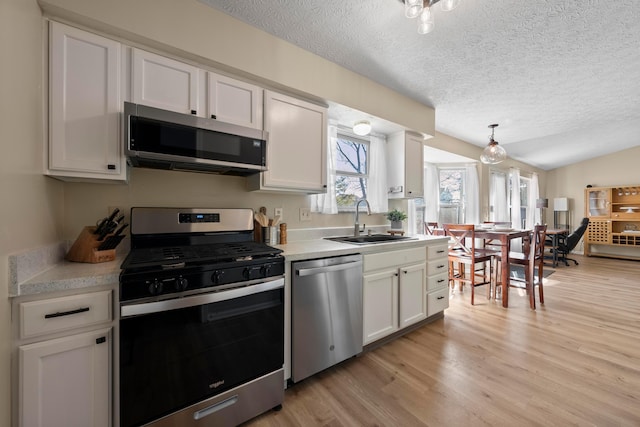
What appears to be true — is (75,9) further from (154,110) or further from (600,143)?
(600,143)

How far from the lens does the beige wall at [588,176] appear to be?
6.34 m

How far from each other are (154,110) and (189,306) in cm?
103

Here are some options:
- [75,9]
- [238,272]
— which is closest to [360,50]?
[75,9]

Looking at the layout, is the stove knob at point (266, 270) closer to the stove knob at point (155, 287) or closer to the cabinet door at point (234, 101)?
the stove knob at point (155, 287)

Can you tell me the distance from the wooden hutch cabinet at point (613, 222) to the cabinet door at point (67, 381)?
31.2ft

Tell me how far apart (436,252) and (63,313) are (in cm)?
270

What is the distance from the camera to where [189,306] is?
47.9 inches

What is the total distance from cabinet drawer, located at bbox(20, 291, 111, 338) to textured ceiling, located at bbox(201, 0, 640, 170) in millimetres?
1777

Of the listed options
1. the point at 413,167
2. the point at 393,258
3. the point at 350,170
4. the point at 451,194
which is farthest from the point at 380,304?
the point at 451,194

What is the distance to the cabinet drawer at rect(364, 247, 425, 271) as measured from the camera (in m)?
2.01

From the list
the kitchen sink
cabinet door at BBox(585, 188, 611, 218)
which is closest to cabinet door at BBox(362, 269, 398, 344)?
the kitchen sink

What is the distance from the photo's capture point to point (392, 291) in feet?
7.15

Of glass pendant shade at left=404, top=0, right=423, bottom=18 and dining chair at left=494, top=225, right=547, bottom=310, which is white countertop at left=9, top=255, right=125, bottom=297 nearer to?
glass pendant shade at left=404, top=0, right=423, bottom=18

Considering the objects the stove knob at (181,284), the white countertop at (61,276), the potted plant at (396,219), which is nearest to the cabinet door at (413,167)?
the potted plant at (396,219)
